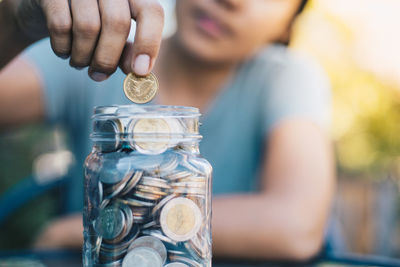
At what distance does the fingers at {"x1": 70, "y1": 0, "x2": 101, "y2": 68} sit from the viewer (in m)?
0.64

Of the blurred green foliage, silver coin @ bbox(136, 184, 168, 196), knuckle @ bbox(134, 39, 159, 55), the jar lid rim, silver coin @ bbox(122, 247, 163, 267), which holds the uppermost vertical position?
knuckle @ bbox(134, 39, 159, 55)

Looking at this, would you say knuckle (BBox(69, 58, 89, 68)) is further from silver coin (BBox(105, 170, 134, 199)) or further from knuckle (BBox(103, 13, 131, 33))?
silver coin (BBox(105, 170, 134, 199))

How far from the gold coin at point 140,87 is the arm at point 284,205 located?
57 centimetres

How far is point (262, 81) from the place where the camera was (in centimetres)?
179

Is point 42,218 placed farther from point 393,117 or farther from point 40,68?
point 393,117

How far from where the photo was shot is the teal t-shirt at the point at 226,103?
1723 millimetres

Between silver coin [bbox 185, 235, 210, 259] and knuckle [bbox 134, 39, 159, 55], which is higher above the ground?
knuckle [bbox 134, 39, 159, 55]

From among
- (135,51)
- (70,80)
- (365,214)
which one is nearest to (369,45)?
(365,214)

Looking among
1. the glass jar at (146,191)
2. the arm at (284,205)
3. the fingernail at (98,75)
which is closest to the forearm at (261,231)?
the arm at (284,205)

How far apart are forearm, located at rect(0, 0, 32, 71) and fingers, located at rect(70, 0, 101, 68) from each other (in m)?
0.21

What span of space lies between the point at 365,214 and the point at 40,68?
4.35 metres

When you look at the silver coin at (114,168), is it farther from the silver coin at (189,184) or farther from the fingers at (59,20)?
the fingers at (59,20)

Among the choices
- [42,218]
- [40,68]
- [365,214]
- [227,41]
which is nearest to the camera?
[227,41]

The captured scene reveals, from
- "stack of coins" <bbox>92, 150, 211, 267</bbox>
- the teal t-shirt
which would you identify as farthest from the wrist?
the teal t-shirt
